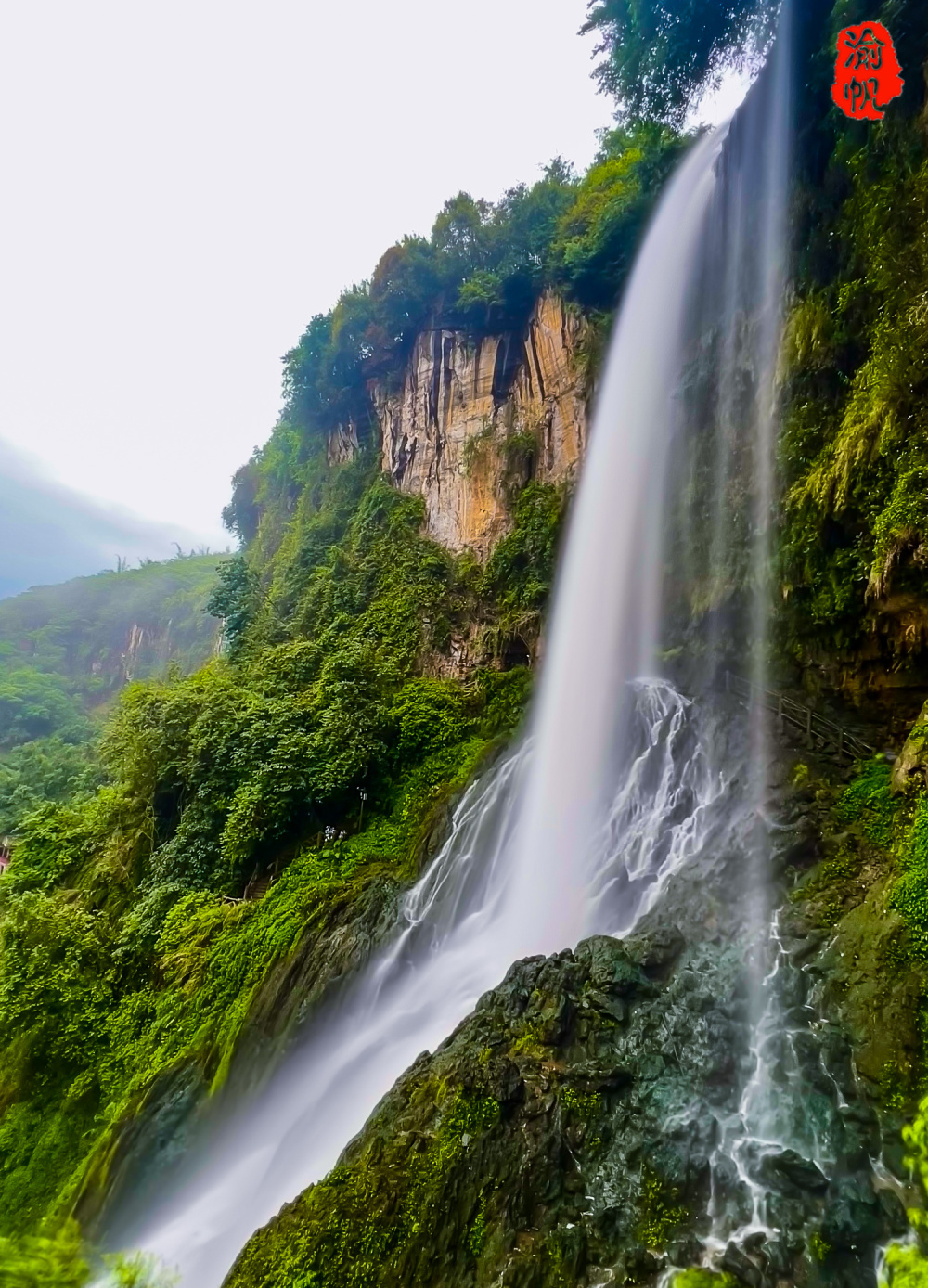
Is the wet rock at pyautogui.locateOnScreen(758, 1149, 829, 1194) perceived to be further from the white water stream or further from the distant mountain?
the distant mountain

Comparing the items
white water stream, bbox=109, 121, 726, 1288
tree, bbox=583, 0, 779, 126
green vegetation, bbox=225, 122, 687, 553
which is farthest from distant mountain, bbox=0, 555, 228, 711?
tree, bbox=583, 0, 779, 126

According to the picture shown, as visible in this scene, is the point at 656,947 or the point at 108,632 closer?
the point at 656,947

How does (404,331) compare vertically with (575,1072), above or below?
above

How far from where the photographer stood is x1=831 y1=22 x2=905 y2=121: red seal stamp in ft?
22.6

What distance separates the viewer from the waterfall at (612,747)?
5992mm

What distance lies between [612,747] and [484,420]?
11300mm

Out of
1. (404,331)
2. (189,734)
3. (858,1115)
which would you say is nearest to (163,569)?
(404,331)

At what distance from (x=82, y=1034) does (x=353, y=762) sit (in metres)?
5.03

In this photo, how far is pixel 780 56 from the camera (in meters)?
8.95

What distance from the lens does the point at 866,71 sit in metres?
7.18

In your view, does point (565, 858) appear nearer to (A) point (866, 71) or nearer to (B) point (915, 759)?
(B) point (915, 759)

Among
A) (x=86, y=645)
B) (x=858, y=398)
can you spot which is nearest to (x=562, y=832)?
(x=858, y=398)

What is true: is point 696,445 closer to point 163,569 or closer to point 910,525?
point 910,525

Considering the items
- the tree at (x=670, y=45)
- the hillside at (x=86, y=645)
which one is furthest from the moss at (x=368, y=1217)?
the hillside at (x=86, y=645)
